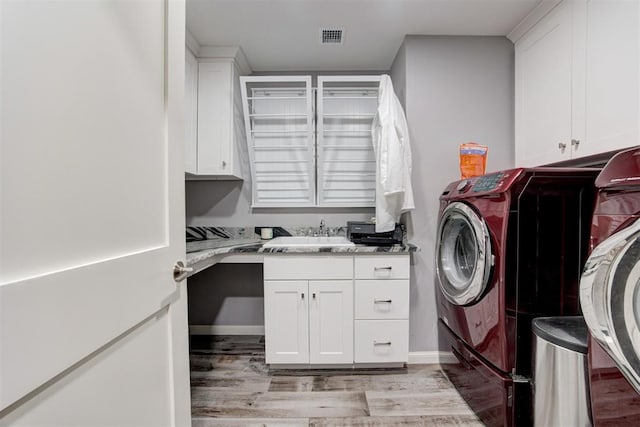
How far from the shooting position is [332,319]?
2102 mm

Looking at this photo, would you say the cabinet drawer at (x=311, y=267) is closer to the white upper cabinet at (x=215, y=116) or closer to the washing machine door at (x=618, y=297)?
the white upper cabinet at (x=215, y=116)

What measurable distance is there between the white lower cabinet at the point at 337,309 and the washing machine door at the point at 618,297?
120 cm

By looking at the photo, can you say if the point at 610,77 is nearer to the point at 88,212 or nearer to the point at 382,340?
the point at 382,340

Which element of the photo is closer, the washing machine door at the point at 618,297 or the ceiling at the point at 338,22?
the washing machine door at the point at 618,297

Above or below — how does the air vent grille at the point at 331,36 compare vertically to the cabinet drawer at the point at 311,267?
above

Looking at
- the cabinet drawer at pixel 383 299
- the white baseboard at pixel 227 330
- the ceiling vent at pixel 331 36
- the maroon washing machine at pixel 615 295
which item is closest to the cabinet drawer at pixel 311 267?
the cabinet drawer at pixel 383 299

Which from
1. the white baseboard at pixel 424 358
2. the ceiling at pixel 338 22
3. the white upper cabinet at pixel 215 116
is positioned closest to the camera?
the ceiling at pixel 338 22

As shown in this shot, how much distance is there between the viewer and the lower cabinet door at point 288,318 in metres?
2.11

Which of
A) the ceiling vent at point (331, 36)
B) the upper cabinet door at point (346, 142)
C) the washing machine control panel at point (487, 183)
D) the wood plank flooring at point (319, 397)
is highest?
the ceiling vent at point (331, 36)

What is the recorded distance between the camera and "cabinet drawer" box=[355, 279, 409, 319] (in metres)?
2.09

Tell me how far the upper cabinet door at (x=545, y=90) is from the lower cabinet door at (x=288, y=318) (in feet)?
6.06

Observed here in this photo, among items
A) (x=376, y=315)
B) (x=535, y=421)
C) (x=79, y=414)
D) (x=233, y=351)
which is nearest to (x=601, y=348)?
(x=535, y=421)

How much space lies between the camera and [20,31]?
475mm

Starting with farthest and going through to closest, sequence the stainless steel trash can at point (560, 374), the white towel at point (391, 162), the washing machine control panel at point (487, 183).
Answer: the white towel at point (391, 162) → the washing machine control panel at point (487, 183) → the stainless steel trash can at point (560, 374)
